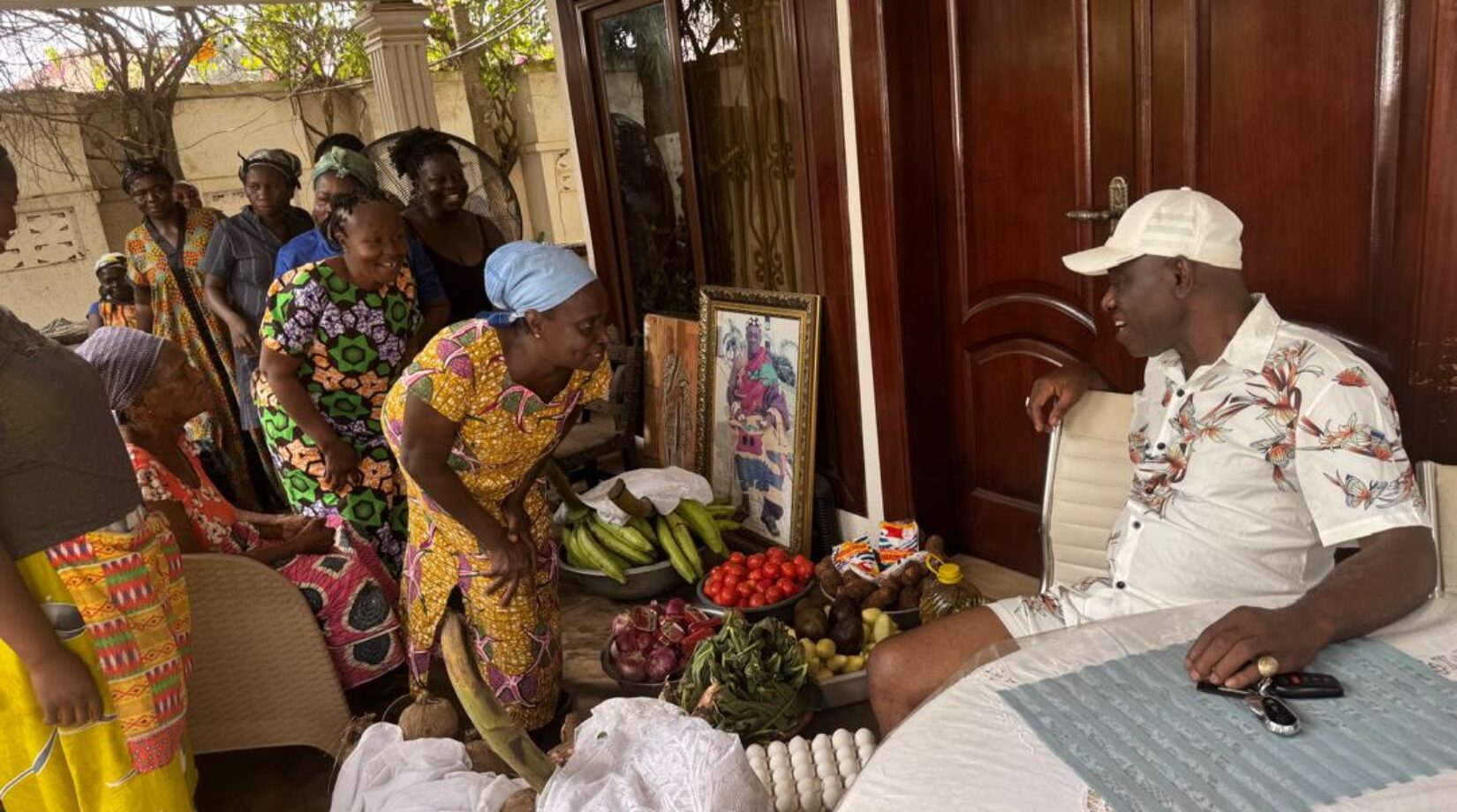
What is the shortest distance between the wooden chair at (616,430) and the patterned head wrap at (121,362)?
217 cm

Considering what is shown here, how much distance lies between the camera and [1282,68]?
254cm

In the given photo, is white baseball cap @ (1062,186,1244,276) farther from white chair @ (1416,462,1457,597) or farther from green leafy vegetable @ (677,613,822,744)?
green leafy vegetable @ (677,613,822,744)

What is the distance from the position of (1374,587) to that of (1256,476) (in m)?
0.38

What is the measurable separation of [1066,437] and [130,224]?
9.30 meters

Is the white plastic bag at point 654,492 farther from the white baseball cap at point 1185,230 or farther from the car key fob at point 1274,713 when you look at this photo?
the car key fob at point 1274,713

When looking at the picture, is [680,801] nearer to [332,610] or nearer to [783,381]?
[332,610]

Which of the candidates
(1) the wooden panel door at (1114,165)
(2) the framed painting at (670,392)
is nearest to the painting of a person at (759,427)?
(2) the framed painting at (670,392)

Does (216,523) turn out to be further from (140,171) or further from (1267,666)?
(140,171)

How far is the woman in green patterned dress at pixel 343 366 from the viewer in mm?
3066

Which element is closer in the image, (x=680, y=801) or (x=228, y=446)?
(x=680, y=801)

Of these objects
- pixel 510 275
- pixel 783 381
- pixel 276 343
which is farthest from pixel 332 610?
pixel 783 381

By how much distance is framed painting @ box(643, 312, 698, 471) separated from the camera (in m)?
4.62

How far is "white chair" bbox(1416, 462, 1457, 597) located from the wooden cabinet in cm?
64

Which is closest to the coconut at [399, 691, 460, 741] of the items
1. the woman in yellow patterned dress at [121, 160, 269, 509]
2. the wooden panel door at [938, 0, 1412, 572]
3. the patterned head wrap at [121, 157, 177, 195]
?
the wooden panel door at [938, 0, 1412, 572]
